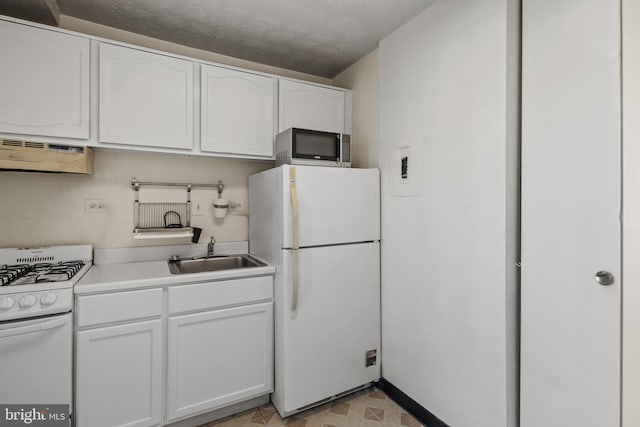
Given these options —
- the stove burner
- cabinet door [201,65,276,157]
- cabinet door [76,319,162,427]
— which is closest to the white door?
cabinet door [201,65,276,157]

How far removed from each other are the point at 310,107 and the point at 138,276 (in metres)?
1.68

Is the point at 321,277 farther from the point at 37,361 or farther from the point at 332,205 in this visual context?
the point at 37,361

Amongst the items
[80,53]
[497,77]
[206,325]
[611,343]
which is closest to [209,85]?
[80,53]

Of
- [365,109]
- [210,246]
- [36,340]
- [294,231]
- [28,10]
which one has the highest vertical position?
[28,10]

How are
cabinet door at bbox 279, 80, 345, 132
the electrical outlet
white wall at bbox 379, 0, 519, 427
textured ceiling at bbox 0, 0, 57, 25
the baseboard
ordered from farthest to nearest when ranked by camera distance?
cabinet door at bbox 279, 80, 345, 132
the electrical outlet
the baseboard
textured ceiling at bbox 0, 0, 57, 25
white wall at bbox 379, 0, 519, 427

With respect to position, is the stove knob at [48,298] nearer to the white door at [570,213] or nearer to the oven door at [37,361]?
the oven door at [37,361]

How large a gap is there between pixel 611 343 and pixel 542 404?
1.41 ft

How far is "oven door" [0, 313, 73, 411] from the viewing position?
144 centimetres

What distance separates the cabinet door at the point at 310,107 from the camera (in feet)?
8.01

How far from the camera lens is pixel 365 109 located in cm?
257

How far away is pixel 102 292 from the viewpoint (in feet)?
5.39

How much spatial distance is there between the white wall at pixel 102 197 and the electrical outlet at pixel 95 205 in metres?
0.02

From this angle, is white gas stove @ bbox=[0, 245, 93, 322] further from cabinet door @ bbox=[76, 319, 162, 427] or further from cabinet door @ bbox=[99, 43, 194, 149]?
cabinet door @ bbox=[99, 43, 194, 149]

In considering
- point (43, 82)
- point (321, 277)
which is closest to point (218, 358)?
point (321, 277)
